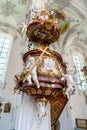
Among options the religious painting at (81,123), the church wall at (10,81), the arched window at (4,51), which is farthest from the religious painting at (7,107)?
the religious painting at (81,123)

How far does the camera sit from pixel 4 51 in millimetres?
9344

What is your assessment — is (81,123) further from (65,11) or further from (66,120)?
(65,11)

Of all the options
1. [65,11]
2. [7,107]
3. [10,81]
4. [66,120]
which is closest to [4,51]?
[10,81]

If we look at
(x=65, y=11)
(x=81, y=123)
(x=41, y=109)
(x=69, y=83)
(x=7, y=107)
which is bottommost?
(x=81, y=123)

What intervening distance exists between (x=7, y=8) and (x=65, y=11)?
146 inches

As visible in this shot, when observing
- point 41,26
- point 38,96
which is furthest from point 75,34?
point 38,96

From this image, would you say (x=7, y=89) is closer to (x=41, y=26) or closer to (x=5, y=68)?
(x=5, y=68)

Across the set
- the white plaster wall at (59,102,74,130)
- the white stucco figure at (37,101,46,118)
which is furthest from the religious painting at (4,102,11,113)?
the white stucco figure at (37,101,46,118)

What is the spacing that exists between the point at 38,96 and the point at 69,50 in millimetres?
8521

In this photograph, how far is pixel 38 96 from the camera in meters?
3.29

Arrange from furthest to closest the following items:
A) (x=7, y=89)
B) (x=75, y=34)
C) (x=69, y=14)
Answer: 1. (x=75, y=34)
2. (x=69, y=14)
3. (x=7, y=89)

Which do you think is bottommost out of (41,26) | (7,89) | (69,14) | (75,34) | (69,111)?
(69,111)

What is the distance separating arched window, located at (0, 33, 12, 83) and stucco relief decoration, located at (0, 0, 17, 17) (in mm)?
1451

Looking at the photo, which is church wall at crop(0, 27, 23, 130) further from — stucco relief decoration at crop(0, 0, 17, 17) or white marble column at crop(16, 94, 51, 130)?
white marble column at crop(16, 94, 51, 130)
